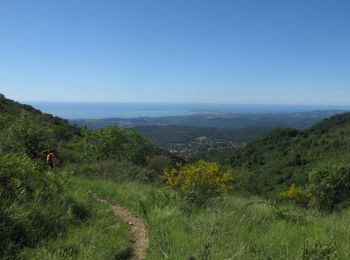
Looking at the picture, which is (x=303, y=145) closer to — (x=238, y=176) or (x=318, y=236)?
(x=238, y=176)

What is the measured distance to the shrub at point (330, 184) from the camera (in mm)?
30094

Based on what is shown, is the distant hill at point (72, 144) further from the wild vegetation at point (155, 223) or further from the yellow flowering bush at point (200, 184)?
the yellow flowering bush at point (200, 184)

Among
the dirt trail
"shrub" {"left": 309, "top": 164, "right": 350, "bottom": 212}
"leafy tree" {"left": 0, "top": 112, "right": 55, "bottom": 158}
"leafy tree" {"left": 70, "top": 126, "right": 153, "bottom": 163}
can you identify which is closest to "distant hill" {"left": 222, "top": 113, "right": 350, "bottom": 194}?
"shrub" {"left": 309, "top": 164, "right": 350, "bottom": 212}

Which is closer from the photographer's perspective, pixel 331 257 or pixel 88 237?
pixel 331 257

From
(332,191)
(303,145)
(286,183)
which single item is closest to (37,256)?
(332,191)

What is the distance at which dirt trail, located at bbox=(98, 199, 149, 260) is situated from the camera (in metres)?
5.66

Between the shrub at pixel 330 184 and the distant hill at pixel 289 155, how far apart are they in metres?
14.7

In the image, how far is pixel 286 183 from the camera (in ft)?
192

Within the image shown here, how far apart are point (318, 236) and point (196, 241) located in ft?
6.40

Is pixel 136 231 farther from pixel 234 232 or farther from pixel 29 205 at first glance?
pixel 29 205

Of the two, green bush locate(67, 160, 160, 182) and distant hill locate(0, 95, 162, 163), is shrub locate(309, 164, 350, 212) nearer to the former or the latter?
distant hill locate(0, 95, 162, 163)

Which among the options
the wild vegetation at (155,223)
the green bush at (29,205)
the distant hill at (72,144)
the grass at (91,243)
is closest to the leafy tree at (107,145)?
the distant hill at (72,144)

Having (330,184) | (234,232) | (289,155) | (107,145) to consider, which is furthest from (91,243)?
(289,155)

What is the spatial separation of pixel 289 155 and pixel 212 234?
247ft
